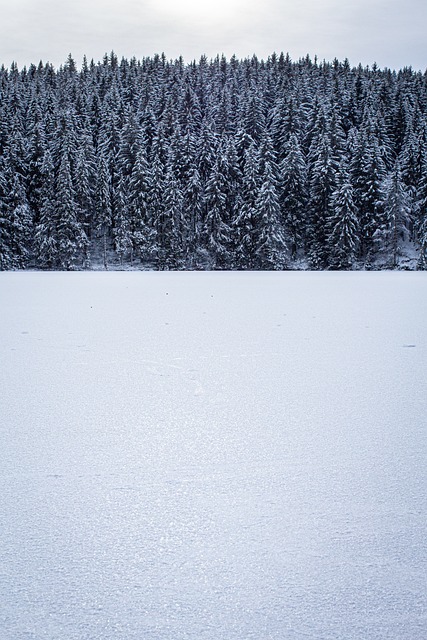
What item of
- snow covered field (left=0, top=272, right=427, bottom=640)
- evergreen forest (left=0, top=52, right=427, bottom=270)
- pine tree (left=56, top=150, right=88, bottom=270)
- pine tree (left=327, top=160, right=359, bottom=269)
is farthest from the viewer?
pine tree (left=56, top=150, right=88, bottom=270)

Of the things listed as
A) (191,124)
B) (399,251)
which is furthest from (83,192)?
(399,251)

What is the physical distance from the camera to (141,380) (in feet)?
14.7

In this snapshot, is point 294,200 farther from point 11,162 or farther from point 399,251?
point 11,162

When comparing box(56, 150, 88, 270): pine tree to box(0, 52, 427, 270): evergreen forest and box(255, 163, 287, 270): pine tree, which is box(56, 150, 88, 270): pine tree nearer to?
box(0, 52, 427, 270): evergreen forest

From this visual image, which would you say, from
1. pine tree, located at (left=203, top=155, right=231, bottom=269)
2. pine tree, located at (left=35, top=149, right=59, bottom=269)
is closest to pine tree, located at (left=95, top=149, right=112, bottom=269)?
pine tree, located at (left=35, top=149, right=59, bottom=269)

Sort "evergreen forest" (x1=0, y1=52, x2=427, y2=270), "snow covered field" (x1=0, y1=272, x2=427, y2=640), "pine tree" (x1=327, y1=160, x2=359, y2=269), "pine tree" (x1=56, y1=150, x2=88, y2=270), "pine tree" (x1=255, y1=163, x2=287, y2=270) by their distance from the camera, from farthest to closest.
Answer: "pine tree" (x1=56, y1=150, x2=88, y2=270) → "evergreen forest" (x1=0, y1=52, x2=427, y2=270) → "pine tree" (x1=327, y1=160, x2=359, y2=269) → "pine tree" (x1=255, y1=163, x2=287, y2=270) → "snow covered field" (x1=0, y1=272, x2=427, y2=640)

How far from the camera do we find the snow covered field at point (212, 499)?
164cm

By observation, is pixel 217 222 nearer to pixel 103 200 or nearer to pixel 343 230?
pixel 343 230

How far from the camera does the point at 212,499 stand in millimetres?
2336

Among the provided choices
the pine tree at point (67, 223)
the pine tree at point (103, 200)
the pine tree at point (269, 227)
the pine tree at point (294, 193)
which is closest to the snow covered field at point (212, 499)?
the pine tree at point (269, 227)

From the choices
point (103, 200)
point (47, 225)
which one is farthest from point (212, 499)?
point (103, 200)

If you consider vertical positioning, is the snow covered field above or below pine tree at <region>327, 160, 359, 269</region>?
above

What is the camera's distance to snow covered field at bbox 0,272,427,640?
64.5 inches

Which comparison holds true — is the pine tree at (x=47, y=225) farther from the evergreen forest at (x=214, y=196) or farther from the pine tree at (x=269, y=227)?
the pine tree at (x=269, y=227)
